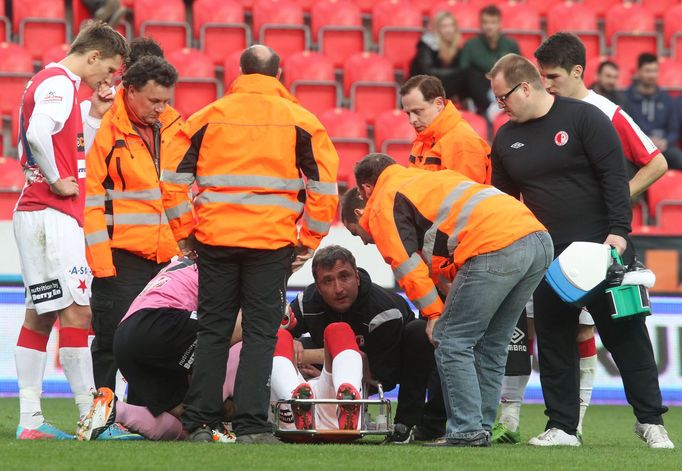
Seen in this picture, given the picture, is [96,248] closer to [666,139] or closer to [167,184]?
[167,184]

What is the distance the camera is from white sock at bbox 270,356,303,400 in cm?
636

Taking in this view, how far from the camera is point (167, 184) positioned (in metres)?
6.11

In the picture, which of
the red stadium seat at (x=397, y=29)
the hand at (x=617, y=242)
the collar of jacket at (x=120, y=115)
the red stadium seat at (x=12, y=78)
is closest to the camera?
the hand at (x=617, y=242)

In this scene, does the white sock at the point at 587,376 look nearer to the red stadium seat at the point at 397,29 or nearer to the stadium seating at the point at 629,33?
the red stadium seat at the point at 397,29

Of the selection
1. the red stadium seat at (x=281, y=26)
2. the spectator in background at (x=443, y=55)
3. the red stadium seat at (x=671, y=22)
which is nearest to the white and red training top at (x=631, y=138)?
the spectator in background at (x=443, y=55)

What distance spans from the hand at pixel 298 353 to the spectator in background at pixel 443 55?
656 cm

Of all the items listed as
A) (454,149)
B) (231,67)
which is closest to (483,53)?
(231,67)

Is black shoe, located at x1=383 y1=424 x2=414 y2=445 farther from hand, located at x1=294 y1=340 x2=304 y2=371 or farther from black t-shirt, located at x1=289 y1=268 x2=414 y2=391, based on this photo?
hand, located at x1=294 y1=340 x2=304 y2=371

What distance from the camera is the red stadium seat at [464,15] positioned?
1425 cm

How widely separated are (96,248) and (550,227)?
2.46 m

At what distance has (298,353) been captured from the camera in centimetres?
685

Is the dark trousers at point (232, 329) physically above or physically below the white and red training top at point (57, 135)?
below

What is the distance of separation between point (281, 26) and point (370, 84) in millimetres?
1217

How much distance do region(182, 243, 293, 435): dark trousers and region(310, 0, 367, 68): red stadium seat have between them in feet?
26.8
